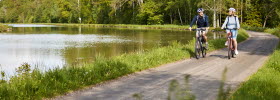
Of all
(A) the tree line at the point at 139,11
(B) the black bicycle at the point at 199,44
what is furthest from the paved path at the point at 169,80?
(A) the tree line at the point at 139,11

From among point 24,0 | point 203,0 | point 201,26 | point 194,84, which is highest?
point 24,0

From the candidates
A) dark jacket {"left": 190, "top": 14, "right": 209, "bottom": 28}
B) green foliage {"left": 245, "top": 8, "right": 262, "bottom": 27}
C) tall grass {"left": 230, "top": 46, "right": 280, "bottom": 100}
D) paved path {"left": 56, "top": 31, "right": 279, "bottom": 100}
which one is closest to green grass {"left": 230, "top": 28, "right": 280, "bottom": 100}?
tall grass {"left": 230, "top": 46, "right": 280, "bottom": 100}

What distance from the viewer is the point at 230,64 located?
10703mm

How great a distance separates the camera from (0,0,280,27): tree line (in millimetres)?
55625

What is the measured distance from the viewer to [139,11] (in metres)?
75.4

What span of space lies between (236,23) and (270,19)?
48.9 metres

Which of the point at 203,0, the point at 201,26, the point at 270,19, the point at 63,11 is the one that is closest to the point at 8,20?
the point at 63,11

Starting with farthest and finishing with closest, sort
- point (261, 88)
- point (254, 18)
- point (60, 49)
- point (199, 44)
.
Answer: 1. point (254, 18)
2. point (60, 49)
3. point (199, 44)
4. point (261, 88)

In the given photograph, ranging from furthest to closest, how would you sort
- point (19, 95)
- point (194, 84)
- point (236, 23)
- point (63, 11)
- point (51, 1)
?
point (51, 1)
point (63, 11)
point (236, 23)
point (194, 84)
point (19, 95)

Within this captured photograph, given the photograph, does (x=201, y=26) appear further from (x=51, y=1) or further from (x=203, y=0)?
(x=51, y=1)

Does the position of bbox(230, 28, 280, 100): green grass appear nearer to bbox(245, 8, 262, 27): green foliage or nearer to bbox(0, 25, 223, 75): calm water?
bbox(0, 25, 223, 75): calm water

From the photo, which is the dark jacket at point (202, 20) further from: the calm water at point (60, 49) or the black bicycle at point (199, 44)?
the calm water at point (60, 49)

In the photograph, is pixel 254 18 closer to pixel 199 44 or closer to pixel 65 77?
pixel 199 44

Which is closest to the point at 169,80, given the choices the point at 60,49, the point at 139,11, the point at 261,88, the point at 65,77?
the point at 261,88
